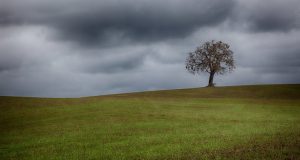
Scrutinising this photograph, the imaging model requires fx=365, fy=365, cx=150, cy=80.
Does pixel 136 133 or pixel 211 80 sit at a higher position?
pixel 211 80

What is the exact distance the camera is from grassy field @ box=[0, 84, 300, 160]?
20.8m

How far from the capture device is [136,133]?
2991cm

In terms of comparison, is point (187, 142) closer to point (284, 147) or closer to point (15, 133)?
point (284, 147)

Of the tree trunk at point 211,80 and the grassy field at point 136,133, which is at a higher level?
the tree trunk at point 211,80

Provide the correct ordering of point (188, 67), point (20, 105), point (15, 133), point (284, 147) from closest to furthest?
point (284, 147) → point (15, 133) → point (20, 105) → point (188, 67)

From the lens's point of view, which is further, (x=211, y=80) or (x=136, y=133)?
(x=211, y=80)

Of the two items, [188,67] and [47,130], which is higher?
[188,67]

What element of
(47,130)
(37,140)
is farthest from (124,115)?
(37,140)

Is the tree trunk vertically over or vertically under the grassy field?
over

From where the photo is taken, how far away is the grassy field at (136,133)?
818 inches

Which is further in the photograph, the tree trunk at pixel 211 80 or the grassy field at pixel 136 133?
the tree trunk at pixel 211 80

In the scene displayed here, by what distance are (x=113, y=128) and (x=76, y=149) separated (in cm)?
994

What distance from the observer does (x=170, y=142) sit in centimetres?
2464

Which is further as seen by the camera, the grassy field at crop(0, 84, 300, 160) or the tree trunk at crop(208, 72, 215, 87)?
the tree trunk at crop(208, 72, 215, 87)
